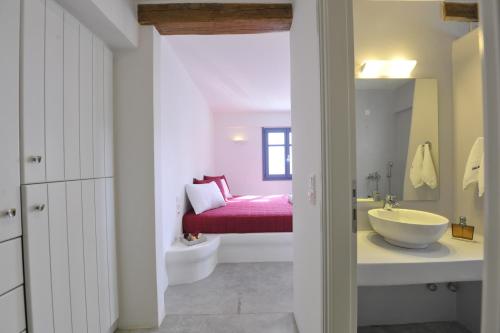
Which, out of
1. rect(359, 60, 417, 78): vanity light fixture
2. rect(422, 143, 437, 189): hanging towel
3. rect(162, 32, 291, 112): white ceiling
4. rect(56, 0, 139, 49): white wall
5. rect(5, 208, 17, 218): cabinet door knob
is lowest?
rect(5, 208, 17, 218): cabinet door knob

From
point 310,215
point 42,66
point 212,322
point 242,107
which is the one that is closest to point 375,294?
point 310,215

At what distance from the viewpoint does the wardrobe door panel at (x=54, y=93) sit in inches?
42.9

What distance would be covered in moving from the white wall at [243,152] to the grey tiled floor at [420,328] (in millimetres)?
3665

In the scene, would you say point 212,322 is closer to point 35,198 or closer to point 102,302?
point 102,302

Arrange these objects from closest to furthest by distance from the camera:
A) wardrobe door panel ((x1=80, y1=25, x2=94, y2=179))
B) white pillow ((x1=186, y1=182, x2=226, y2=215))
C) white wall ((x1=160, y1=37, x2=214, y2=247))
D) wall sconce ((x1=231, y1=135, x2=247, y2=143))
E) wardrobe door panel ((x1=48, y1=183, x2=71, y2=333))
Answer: wardrobe door panel ((x1=48, y1=183, x2=71, y2=333))
wardrobe door panel ((x1=80, y1=25, x2=94, y2=179))
white wall ((x1=160, y1=37, x2=214, y2=247))
white pillow ((x1=186, y1=182, x2=226, y2=215))
wall sconce ((x1=231, y1=135, x2=247, y2=143))

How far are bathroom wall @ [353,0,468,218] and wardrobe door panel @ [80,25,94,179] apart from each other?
5.77ft

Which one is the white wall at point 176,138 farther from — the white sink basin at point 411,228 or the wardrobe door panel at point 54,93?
the white sink basin at point 411,228

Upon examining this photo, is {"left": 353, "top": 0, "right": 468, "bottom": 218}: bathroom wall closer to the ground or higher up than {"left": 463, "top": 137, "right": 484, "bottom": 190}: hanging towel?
higher up

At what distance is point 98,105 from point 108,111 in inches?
4.2

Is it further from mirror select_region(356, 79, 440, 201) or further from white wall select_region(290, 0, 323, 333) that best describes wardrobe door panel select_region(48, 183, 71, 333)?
mirror select_region(356, 79, 440, 201)

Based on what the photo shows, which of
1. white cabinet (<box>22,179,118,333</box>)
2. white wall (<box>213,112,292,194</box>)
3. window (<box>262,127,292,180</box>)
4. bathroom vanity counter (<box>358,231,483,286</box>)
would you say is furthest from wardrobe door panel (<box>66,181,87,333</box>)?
window (<box>262,127,292,180</box>)

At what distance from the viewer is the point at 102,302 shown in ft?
4.77

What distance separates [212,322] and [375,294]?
1.26m

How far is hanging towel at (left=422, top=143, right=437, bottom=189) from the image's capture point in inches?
66.4
